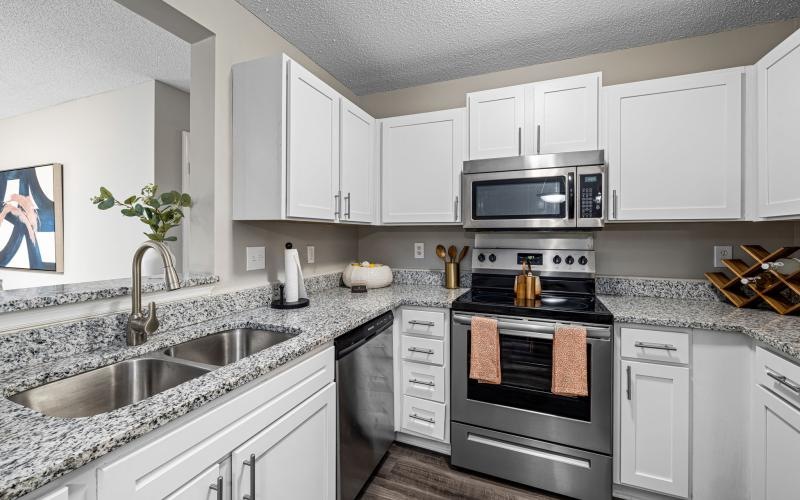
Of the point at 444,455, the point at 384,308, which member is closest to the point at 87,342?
the point at 384,308

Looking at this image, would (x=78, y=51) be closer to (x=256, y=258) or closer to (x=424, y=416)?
(x=256, y=258)

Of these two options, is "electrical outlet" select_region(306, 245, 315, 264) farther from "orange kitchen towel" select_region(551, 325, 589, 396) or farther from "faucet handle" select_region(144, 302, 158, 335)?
"orange kitchen towel" select_region(551, 325, 589, 396)

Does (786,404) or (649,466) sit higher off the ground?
(786,404)

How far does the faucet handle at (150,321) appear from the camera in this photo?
3.95ft

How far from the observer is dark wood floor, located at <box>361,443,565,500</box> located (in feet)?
5.78

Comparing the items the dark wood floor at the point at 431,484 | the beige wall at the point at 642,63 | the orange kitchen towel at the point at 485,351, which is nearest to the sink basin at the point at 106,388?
the dark wood floor at the point at 431,484

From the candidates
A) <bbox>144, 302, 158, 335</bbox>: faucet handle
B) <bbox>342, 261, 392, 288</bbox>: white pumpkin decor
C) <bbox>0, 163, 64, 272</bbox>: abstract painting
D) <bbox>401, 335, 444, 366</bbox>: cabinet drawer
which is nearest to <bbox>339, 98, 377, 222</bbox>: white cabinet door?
<bbox>342, 261, 392, 288</bbox>: white pumpkin decor

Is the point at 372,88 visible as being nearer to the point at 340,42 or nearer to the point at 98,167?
the point at 340,42

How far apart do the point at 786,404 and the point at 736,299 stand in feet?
2.46

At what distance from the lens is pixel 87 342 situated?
3.78 ft

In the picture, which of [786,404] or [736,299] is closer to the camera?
[786,404]

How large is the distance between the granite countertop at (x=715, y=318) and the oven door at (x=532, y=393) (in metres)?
0.21

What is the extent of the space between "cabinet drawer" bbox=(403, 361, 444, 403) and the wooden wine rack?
159 cm

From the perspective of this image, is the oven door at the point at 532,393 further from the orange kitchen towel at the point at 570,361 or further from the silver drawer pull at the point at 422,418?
the silver drawer pull at the point at 422,418
